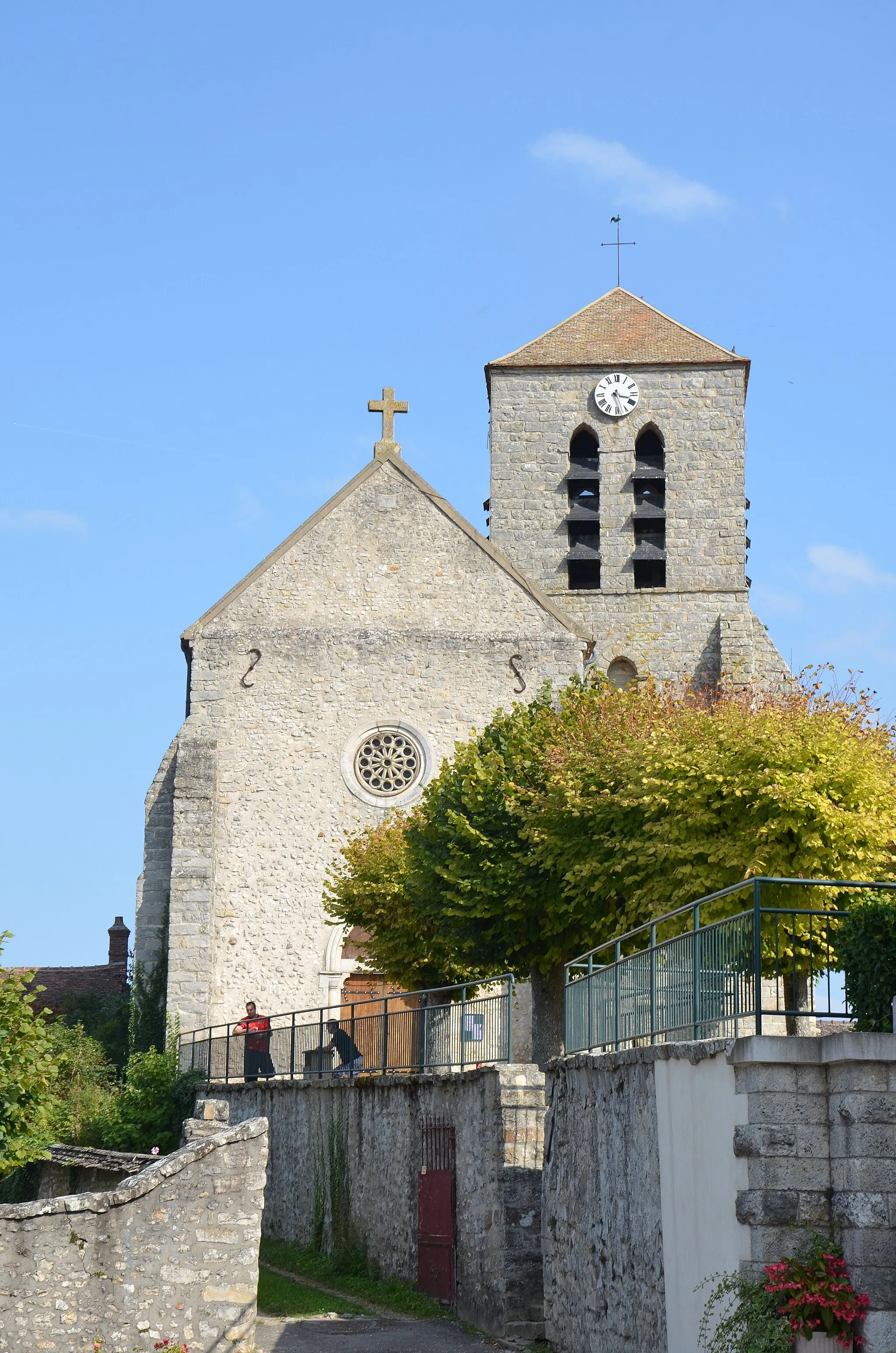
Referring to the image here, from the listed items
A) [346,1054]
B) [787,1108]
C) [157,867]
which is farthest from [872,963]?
[157,867]

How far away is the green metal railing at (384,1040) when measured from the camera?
14367mm

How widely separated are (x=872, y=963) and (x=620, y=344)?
28.7m

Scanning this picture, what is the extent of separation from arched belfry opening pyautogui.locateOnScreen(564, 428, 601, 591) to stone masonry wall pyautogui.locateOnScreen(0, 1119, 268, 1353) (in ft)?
73.4

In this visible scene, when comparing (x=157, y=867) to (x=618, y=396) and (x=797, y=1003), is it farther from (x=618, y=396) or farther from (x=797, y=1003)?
(x=797, y=1003)

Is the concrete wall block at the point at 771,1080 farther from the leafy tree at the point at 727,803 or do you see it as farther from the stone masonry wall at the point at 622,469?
the stone masonry wall at the point at 622,469

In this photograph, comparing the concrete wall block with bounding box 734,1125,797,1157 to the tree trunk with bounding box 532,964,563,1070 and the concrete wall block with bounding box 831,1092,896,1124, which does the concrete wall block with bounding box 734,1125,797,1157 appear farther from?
the tree trunk with bounding box 532,964,563,1070

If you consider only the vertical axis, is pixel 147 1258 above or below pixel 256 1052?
below

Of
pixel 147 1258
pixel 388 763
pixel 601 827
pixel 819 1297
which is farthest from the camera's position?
pixel 388 763

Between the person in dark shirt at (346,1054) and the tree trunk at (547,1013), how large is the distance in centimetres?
426

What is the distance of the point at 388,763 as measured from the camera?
27828 mm

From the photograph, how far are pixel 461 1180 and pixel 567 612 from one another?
19.5 metres

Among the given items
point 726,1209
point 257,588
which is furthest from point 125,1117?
point 726,1209

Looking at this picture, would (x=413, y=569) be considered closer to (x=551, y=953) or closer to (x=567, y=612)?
(x=567, y=612)

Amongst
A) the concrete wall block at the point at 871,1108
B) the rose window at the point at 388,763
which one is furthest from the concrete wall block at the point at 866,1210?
the rose window at the point at 388,763
